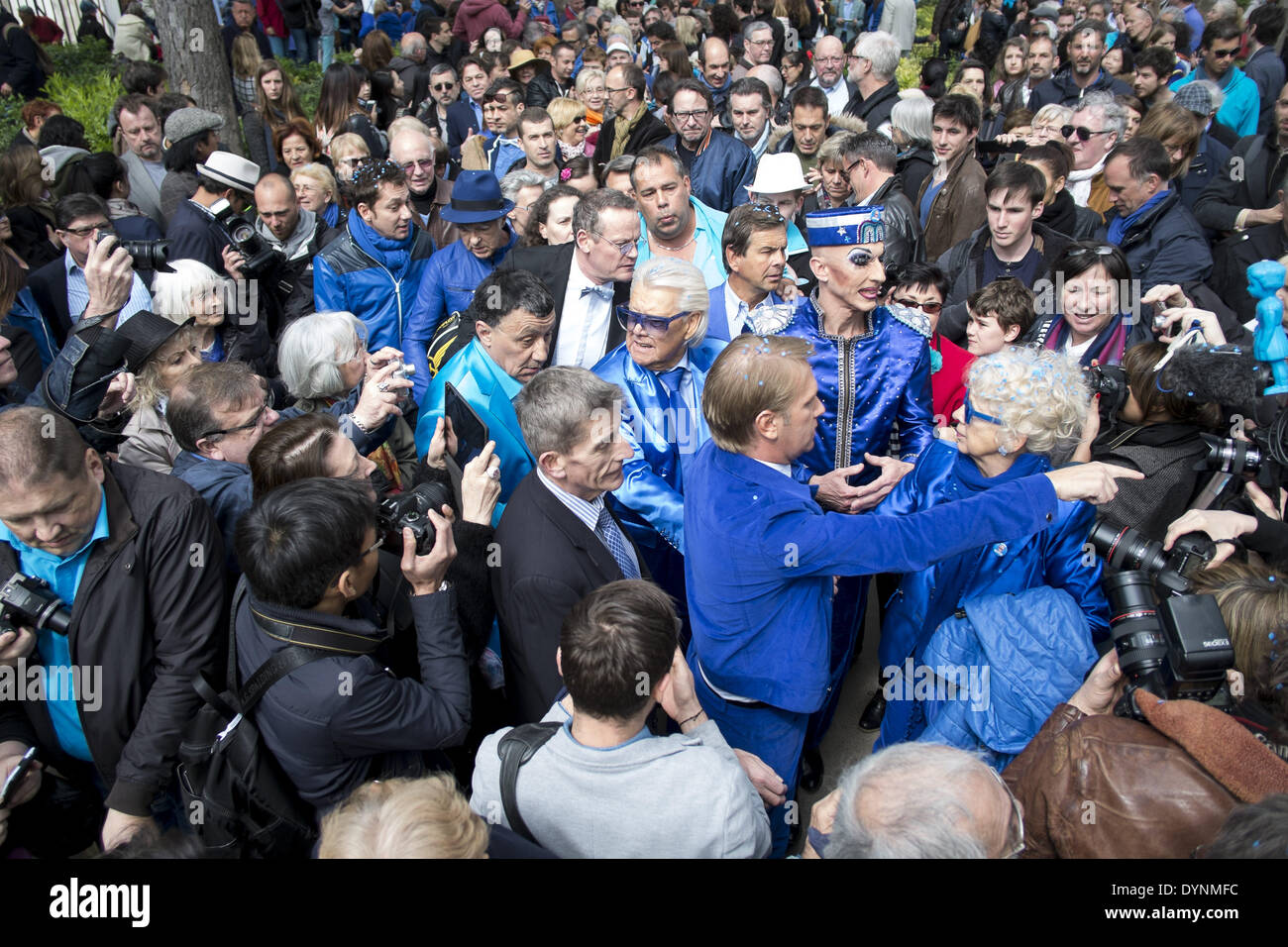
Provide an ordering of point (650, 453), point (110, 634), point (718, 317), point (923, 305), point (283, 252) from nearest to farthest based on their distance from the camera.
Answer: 1. point (110, 634)
2. point (650, 453)
3. point (718, 317)
4. point (923, 305)
5. point (283, 252)

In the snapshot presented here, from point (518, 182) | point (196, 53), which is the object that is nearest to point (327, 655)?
point (518, 182)

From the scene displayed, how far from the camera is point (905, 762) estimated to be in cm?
161

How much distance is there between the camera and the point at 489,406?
3299mm

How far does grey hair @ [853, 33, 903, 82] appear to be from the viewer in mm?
7344

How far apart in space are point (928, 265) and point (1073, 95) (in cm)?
498

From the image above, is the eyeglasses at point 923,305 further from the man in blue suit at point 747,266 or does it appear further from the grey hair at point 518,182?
the grey hair at point 518,182

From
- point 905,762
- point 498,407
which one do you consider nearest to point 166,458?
point 498,407

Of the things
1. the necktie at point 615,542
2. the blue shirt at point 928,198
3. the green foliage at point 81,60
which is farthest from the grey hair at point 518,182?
the green foliage at point 81,60

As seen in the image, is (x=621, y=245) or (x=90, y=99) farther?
(x=90, y=99)

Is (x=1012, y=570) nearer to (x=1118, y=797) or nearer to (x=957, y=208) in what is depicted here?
(x=1118, y=797)

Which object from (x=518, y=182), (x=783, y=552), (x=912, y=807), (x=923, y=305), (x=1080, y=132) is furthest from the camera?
(x=1080, y=132)

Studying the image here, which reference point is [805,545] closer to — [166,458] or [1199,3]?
[166,458]

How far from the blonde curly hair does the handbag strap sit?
1504 millimetres

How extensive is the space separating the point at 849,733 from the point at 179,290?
11.4 ft
